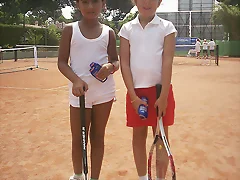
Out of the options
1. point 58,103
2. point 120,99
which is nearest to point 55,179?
point 58,103

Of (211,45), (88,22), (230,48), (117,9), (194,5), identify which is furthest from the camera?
(117,9)

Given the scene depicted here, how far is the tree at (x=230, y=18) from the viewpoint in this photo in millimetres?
29047

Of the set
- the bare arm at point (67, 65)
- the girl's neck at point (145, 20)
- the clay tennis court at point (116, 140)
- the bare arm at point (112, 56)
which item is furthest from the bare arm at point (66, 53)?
the clay tennis court at point (116, 140)

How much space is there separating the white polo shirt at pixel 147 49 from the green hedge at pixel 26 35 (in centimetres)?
2288

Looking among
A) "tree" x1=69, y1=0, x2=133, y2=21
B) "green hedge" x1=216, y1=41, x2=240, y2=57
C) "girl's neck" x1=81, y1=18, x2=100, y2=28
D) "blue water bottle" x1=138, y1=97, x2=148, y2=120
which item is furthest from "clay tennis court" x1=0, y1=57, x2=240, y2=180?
"tree" x1=69, y1=0, x2=133, y2=21

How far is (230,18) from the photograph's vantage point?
96.6 ft

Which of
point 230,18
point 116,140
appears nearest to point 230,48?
point 230,18

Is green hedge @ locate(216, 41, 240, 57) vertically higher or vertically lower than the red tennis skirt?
higher

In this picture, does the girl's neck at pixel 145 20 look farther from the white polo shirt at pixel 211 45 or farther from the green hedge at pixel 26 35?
the green hedge at pixel 26 35

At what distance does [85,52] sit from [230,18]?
29.3m

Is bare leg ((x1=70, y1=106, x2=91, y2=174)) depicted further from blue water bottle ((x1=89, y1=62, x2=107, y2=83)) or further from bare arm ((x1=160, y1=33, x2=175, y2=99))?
bare arm ((x1=160, y1=33, x2=175, y2=99))

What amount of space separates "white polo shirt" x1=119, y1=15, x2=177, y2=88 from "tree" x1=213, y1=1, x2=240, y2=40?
93.6 ft

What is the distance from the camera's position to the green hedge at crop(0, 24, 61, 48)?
25.7m

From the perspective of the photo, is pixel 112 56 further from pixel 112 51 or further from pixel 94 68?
pixel 94 68
